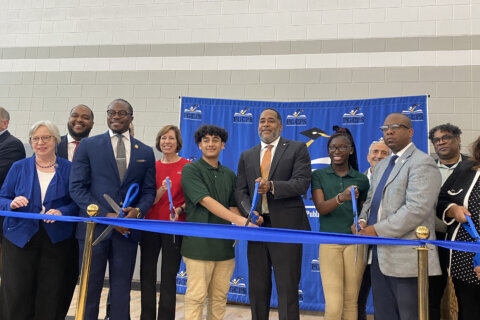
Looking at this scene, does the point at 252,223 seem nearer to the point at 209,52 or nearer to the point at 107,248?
the point at 107,248

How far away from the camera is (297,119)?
16.9 feet

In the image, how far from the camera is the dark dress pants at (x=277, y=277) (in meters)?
2.67

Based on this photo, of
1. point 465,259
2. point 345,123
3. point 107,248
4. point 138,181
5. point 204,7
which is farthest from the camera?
point 204,7

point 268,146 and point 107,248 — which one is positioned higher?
point 268,146

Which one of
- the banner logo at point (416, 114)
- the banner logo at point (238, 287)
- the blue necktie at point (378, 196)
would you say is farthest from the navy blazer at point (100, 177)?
the banner logo at point (416, 114)

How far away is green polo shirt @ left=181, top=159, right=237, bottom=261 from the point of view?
276 cm

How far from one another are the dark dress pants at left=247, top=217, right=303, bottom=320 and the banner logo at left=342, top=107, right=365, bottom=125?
2635 millimetres

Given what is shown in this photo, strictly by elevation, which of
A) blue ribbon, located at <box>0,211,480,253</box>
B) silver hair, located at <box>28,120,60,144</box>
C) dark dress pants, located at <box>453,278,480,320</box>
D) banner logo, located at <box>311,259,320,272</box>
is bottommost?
banner logo, located at <box>311,259,320,272</box>

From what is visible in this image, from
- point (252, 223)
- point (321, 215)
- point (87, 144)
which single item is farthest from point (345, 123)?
point (87, 144)

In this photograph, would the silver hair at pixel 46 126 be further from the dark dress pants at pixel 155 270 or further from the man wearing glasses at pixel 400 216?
the man wearing glasses at pixel 400 216

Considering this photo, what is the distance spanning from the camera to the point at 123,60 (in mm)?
6109

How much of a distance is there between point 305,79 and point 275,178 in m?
3.02

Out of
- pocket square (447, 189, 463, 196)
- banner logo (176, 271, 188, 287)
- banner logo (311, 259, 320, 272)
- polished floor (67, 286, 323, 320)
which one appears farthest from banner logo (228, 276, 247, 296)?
pocket square (447, 189, 463, 196)

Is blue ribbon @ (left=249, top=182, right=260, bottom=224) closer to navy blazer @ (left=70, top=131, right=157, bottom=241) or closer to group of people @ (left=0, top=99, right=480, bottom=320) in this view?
group of people @ (left=0, top=99, right=480, bottom=320)
